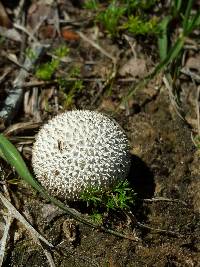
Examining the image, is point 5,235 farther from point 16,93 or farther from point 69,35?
point 69,35

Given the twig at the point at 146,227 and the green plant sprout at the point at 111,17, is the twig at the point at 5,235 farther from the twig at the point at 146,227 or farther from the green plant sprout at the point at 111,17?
the green plant sprout at the point at 111,17

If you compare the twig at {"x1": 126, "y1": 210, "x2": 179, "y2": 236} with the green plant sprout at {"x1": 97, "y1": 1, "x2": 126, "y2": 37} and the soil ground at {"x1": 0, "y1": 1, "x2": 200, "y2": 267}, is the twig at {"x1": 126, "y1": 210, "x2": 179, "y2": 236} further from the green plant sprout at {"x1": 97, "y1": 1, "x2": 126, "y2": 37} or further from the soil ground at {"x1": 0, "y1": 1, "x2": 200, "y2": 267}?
the green plant sprout at {"x1": 97, "y1": 1, "x2": 126, "y2": 37}

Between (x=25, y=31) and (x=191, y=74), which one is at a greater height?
(x=25, y=31)

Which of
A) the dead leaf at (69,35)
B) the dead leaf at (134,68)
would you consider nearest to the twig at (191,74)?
the dead leaf at (134,68)

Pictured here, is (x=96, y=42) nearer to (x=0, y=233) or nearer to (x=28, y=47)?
(x=28, y=47)

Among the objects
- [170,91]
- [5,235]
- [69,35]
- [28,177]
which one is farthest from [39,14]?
[5,235]
